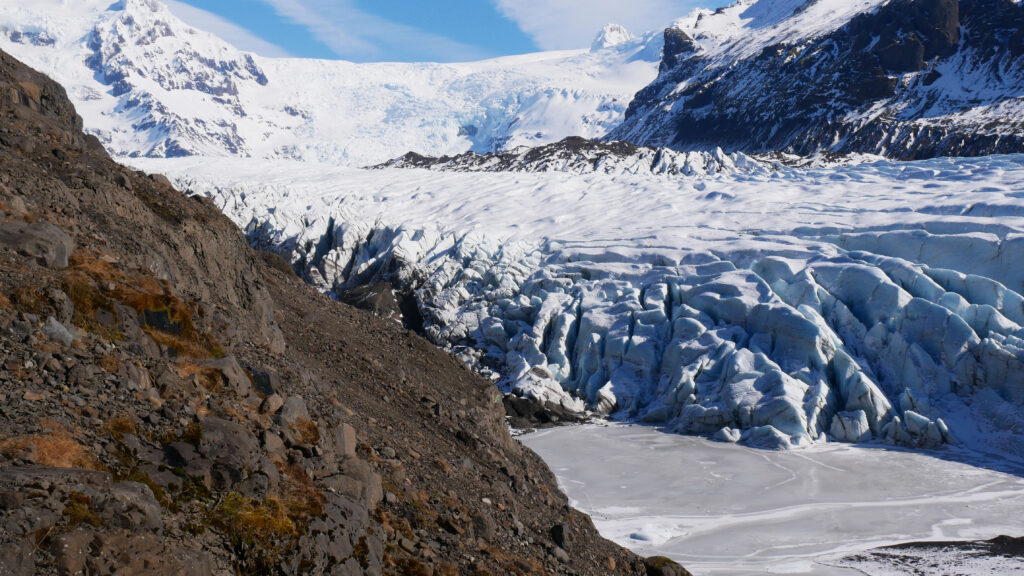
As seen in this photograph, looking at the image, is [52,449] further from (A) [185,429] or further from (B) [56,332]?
(B) [56,332]

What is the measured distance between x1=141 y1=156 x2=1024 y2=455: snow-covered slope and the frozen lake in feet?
7.34

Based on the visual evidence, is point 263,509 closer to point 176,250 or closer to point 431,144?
point 176,250

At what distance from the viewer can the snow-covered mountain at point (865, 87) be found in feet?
330

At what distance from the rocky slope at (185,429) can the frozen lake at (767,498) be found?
7327 millimetres

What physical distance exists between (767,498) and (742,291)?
13.0m

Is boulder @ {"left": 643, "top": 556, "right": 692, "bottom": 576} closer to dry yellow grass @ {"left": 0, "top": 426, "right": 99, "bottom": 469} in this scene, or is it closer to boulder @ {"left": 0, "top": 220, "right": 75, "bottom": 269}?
dry yellow grass @ {"left": 0, "top": 426, "right": 99, "bottom": 469}

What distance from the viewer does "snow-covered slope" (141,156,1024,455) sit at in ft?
99.2

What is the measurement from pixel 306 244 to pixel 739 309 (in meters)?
30.2

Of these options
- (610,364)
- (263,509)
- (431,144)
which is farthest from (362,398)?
(431,144)

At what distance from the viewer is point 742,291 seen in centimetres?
3534

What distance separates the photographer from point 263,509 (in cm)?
677

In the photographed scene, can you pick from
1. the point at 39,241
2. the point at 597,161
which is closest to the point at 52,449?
the point at 39,241

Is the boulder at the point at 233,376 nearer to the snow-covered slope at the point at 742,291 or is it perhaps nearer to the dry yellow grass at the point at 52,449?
the dry yellow grass at the point at 52,449

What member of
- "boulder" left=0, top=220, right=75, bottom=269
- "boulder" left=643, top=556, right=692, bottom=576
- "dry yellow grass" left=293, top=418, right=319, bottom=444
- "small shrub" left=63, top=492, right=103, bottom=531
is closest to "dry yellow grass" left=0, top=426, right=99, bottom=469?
"small shrub" left=63, top=492, right=103, bottom=531
